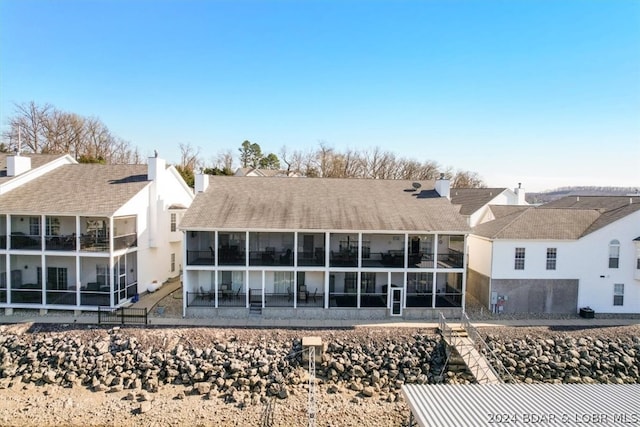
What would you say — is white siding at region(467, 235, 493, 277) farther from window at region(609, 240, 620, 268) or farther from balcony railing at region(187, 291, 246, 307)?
balcony railing at region(187, 291, 246, 307)

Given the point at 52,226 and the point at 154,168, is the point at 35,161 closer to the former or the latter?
the point at 52,226

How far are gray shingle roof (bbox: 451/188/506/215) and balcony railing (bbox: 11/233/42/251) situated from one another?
30461 mm

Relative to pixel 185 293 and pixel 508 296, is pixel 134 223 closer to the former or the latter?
pixel 185 293

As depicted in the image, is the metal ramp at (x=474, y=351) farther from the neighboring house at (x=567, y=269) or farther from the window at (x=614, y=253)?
the window at (x=614, y=253)

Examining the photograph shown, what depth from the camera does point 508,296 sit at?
2244 centimetres

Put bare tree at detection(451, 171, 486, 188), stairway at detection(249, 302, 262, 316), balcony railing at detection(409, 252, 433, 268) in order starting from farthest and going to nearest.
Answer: bare tree at detection(451, 171, 486, 188), balcony railing at detection(409, 252, 433, 268), stairway at detection(249, 302, 262, 316)

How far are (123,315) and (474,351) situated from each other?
667 inches

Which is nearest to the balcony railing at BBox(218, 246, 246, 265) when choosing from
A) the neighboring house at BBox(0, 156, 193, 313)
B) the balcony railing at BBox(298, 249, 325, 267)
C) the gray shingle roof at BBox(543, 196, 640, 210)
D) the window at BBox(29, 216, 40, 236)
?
the balcony railing at BBox(298, 249, 325, 267)

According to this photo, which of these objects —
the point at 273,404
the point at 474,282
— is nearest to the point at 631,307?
the point at 474,282

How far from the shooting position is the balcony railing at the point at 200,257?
70.4 ft

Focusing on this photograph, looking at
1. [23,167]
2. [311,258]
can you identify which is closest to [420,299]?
[311,258]

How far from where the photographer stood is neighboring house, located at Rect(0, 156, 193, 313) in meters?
20.6

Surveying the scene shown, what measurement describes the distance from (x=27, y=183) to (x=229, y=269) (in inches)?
525

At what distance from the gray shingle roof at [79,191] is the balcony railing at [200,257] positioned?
4.50 m
